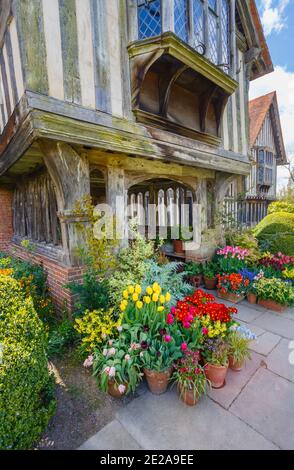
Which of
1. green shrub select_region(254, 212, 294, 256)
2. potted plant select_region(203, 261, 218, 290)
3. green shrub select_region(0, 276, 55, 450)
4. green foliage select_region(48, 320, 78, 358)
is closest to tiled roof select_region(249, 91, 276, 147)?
green shrub select_region(254, 212, 294, 256)

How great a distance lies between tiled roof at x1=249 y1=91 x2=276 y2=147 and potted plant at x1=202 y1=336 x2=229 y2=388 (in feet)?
42.9

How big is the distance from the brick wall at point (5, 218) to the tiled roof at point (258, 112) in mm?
12608

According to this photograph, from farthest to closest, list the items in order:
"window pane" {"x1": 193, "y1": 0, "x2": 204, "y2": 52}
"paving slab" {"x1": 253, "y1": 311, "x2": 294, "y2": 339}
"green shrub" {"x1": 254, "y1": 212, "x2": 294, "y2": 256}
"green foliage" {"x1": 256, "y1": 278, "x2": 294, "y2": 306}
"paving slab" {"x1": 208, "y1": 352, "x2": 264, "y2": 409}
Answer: "green shrub" {"x1": 254, "y1": 212, "x2": 294, "y2": 256} < "green foliage" {"x1": 256, "y1": 278, "x2": 294, "y2": 306} < "window pane" {"x1": 193, "y1": 0, "x2": 204, "y2": 52} < "paving slab" {"x1": 253, "y1": 311, "x2": 294, "y2": 339} < "paving slab" {"x1": 208, "y1": 352, "x2": 264, "y2": 409}

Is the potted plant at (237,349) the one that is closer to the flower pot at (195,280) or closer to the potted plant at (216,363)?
the potted plant at (216,363)

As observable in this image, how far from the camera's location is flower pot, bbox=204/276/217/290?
15.8 ft

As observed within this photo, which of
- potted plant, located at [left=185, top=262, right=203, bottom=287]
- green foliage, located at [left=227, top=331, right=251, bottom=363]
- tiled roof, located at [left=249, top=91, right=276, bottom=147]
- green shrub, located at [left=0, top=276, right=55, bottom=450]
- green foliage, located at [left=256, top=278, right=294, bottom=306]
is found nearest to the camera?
green shrub, located at [left=0, top=276, right=55, bottom=450]

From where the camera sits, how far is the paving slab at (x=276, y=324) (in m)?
3.21

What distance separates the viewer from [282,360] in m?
2.62

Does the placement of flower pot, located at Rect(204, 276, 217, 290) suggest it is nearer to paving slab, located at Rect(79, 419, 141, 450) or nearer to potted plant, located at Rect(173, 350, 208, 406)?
potted plant, located at Rect(173, 350, 208, 406)

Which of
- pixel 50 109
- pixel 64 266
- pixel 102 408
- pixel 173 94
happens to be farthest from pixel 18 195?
pixel 102 408

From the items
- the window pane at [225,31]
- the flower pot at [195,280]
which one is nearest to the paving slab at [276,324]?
the flower pot at [195,280]

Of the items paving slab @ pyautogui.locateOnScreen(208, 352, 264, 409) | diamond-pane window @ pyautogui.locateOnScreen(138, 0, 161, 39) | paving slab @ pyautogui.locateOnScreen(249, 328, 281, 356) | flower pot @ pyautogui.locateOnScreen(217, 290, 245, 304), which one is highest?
diamond-pane window @ pyautogui.locateOnScreen(138, 0, 161, 39)

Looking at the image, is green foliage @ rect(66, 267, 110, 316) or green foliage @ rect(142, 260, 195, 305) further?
green foliage @ rect(142, 260, 195, 305)
